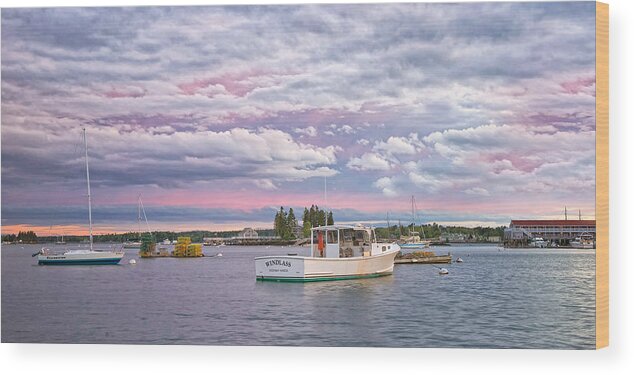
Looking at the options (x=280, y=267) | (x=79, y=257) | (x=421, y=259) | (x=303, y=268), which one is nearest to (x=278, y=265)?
(x=280, y=267)

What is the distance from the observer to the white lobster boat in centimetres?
1700

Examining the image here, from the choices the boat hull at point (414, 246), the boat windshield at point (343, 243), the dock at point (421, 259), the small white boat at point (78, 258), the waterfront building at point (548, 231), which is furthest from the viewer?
the dock at point (421, 259)

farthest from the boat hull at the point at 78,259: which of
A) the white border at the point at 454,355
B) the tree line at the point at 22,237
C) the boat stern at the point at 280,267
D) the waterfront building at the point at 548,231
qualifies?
the waterfront building at the point at 548,231

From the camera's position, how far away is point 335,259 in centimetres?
1784

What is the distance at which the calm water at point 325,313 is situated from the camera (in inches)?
460

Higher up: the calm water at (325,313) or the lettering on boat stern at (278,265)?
the lettering on boat stern at (278,265)

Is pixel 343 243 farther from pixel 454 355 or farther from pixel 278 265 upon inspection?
pixel 454 355

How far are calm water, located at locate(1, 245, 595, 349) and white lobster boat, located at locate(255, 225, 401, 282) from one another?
99 centimetres

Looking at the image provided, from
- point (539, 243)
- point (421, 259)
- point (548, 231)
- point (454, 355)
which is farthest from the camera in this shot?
point (421, 259)

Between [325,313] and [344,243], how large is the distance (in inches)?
188

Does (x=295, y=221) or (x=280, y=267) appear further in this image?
(x=280, y=267)

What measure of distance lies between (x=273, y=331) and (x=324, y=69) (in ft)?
12.4

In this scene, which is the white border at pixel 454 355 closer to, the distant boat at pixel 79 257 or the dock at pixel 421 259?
the distant boat at pixel 79 257

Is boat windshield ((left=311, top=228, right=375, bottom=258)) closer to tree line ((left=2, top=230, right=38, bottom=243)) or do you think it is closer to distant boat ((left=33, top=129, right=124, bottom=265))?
tree line ((left=2, top=230, right=38, bottom=243))
